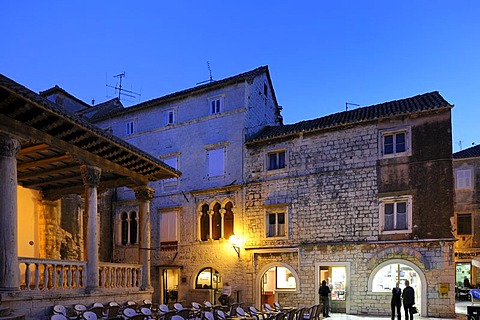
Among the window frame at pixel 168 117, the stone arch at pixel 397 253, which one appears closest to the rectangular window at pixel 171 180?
the window frame at pixel 168 117

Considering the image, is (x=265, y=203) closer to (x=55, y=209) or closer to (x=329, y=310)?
(x=329, y=310)

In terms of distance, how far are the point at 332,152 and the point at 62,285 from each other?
1233cm

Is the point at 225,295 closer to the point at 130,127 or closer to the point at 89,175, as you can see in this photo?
the point at 89,175

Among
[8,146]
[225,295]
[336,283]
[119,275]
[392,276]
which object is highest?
[8,146]

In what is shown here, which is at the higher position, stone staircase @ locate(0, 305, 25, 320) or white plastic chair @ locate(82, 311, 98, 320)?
stone staircase @ locate(0, 305, 25, 320)

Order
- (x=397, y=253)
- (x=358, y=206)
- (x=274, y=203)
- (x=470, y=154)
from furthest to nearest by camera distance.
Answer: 1. (x=470, y=154)
2. (x=274, y=203)
3. (x=358, y=206)
4. (x=397, y=253)

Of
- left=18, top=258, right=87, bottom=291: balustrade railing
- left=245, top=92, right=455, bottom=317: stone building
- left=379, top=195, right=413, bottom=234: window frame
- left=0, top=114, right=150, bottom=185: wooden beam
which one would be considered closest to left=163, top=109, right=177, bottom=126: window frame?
left=245, top=92, right=455, bottom=317: stone building

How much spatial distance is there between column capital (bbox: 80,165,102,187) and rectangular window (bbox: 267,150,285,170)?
34.0ft

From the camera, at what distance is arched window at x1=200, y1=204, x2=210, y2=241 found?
23.2 m

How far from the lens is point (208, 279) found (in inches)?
905

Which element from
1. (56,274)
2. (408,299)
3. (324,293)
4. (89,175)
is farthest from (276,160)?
(56,274)

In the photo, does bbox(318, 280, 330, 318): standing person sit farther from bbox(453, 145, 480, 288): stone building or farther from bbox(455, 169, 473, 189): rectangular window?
bbox(455, 169, 473, 189): rectangular window

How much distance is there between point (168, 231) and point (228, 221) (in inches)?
140

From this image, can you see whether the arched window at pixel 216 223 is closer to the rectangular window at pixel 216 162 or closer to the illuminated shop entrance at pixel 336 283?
the rectangular window at pixel 216 162
